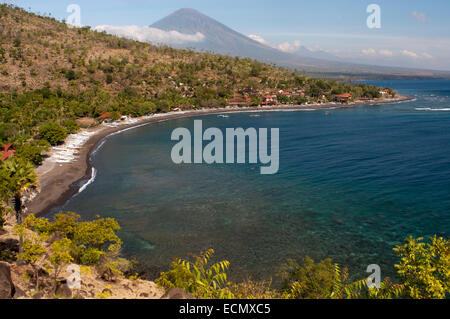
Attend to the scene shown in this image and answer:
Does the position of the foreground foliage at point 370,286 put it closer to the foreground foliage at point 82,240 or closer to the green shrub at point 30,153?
the foreground foliage at point 82,240

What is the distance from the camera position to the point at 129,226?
3238 centimetres

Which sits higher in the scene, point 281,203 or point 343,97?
point 343,97

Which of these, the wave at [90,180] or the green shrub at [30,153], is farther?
the green shrub at [30,153]

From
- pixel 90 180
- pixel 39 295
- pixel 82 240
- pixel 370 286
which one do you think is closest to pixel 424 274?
pixel 370 286

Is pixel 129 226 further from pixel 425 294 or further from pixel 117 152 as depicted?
pixel 117 152

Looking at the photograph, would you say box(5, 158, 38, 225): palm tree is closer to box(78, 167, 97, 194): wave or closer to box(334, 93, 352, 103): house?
box(78, 167, 97, 194): wave

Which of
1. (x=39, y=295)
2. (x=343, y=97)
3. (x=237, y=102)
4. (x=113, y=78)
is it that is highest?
(x=113, y=78)

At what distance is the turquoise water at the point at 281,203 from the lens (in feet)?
91.6

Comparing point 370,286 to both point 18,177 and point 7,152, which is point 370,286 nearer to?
point 18,177

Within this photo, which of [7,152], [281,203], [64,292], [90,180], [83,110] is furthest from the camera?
[83,110]

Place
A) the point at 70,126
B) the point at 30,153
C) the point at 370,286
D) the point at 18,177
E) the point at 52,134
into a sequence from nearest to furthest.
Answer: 1. the point at 370,286
2. the point at 18,177
3. the point at 30,153
4. the point at 52,134
5. the point at 70,126

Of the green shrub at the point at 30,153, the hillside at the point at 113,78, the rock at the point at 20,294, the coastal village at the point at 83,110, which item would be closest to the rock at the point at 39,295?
the coastal village at the point at 83,110

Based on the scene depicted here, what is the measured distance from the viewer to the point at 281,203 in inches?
1485

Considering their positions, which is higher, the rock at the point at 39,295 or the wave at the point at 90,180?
the wave at the point at 90,180
